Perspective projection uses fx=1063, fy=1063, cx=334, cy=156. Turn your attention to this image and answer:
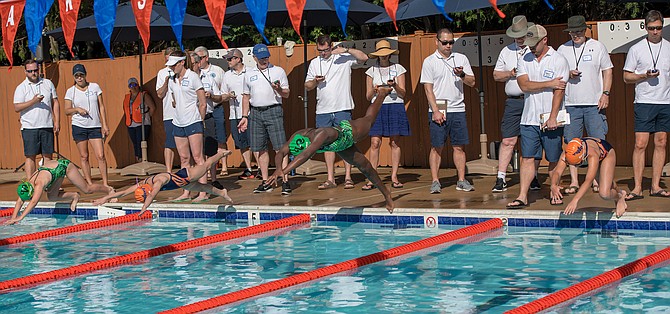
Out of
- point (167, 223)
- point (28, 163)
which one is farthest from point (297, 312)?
point (28, 163)

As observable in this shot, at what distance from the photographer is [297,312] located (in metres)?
7.50

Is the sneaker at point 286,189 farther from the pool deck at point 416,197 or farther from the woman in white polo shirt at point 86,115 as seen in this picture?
the woman in white polo shirt at point 86,115

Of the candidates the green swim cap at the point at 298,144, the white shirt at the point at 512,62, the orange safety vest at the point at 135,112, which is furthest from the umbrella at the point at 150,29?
the green swim cap at the point at 298,144

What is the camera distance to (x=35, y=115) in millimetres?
13961

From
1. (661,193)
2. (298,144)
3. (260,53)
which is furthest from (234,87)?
(661,193)

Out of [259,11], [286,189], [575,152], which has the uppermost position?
[259,11]

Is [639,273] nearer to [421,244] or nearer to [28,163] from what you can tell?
[421,244]

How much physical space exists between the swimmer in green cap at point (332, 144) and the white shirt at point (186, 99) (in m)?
2.37

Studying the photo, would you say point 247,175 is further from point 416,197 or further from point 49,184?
point 49,184

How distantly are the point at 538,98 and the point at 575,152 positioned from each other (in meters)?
1.49

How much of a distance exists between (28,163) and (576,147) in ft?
25.1

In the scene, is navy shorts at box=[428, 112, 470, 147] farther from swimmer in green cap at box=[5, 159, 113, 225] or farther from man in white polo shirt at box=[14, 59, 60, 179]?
man in white polo shirt at box=[14, 59, 60, 179]

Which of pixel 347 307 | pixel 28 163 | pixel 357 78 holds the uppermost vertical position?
pixel 357 78

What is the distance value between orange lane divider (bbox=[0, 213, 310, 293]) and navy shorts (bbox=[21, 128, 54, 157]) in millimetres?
4049
